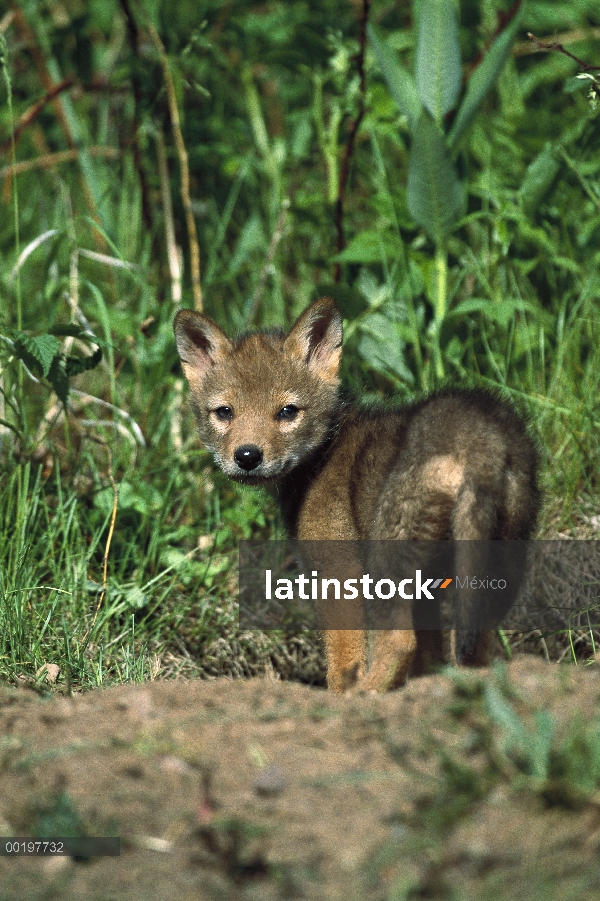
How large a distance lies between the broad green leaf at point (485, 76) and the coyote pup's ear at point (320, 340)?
1.29 meters

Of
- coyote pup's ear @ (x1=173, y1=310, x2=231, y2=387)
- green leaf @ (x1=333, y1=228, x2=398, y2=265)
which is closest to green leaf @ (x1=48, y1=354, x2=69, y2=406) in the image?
coyote pup's ear @ (x1=173, y1=310, x2=231, y2=387)

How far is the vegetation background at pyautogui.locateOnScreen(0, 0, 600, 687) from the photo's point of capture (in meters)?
4.48

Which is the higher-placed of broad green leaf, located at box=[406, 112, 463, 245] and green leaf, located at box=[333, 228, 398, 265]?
broad green leaf, located at box=[406, 112, 463, 245]

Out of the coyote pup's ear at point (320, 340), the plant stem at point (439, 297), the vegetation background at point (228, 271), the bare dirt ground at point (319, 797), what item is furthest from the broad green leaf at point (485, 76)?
the bare dirt ground at point (319, 797)

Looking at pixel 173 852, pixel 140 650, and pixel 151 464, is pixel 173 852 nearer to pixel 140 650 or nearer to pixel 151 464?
pixel 140 650

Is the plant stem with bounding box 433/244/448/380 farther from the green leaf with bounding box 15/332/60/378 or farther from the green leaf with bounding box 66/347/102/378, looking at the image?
the green leaf with bounding box 15/332/60/378

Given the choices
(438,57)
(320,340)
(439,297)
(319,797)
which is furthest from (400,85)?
(319,797)

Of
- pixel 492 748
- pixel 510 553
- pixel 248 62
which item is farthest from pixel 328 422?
pixel 248 62

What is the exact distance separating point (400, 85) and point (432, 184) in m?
0.52

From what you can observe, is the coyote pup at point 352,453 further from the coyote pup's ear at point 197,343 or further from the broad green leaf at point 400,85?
the broad green leaf at point 400,85

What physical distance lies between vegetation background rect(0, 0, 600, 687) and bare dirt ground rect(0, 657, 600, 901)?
1.21 m

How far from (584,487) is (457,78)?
214 centimetres

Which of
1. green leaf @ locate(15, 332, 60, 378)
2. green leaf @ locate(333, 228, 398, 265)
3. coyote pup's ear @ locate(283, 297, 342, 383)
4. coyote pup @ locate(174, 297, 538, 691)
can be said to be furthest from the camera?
green leaf @ locate(333, 228, 398, 265)

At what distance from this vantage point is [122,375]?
5656 mm
